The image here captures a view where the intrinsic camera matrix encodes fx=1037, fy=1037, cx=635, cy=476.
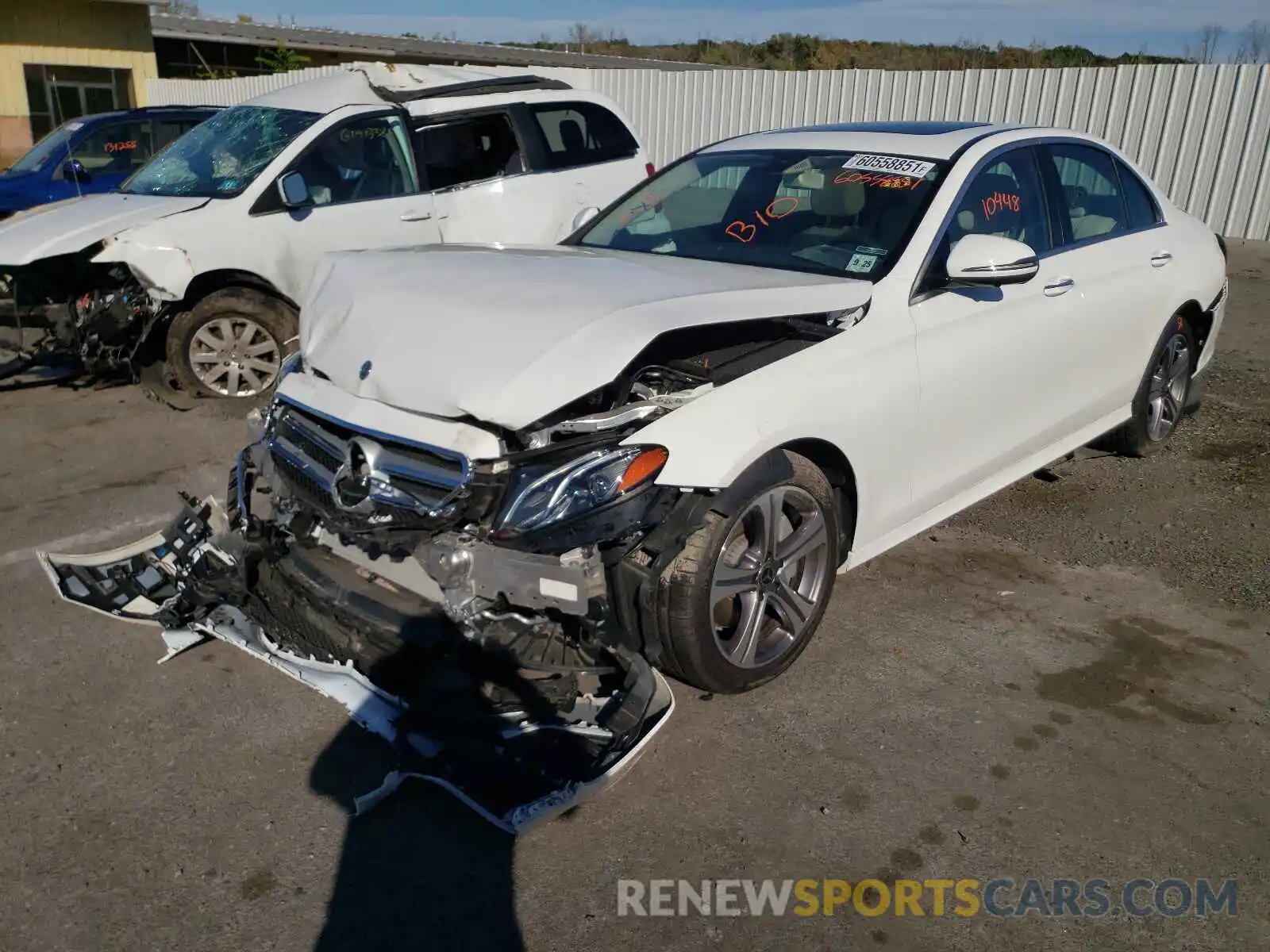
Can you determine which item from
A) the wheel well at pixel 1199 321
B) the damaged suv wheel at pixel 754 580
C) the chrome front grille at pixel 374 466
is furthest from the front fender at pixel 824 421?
the wheel well at pixel 1199 321

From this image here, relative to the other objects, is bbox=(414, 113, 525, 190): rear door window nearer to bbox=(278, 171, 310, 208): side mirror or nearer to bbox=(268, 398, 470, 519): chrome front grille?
bbox=(278, 171, 310, 208): side mirror

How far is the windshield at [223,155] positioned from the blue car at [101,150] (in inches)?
147

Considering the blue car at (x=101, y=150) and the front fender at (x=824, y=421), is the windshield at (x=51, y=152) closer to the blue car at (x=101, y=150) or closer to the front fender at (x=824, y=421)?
the blue car at (x=101, y=150)

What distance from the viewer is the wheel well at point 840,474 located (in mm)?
3520

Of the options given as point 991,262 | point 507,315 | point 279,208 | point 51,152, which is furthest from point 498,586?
point 51,152

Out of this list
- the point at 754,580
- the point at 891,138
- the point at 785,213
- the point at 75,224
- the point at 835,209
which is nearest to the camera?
the point at 754,580

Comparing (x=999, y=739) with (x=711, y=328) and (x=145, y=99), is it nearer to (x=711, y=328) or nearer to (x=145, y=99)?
(x=711, y=328)

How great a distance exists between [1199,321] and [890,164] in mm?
2653

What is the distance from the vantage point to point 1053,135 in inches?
195

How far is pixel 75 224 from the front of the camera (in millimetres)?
6766

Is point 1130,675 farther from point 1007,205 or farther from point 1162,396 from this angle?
point 1162,396

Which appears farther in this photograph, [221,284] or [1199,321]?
[221,284]

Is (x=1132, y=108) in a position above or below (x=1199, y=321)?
above

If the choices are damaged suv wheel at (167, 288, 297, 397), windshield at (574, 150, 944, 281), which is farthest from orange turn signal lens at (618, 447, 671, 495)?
damaged suv wheel at (167, 288, 297, 397)
